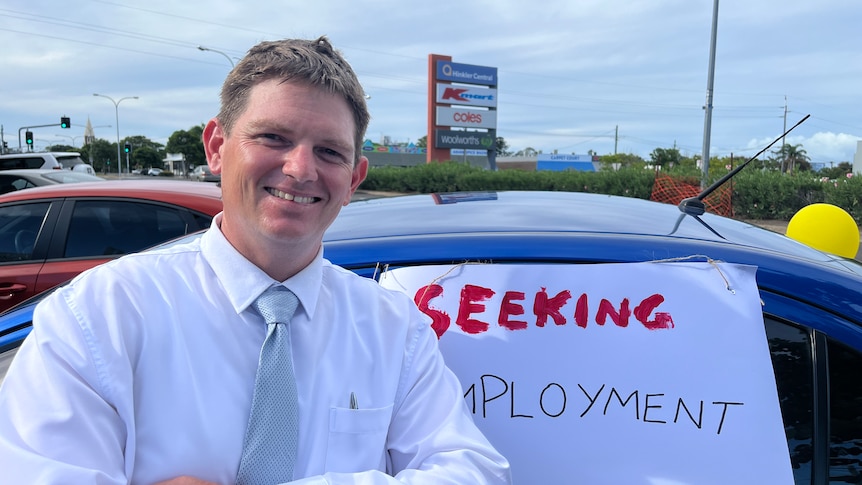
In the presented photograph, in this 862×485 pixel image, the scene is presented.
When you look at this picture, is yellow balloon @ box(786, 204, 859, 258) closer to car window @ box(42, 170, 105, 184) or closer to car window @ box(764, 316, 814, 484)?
car window @ box(764, 316, 814, 484)

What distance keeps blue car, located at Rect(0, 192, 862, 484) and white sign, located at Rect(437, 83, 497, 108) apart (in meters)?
33.5

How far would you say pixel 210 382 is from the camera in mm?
1204

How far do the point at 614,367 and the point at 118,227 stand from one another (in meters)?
3.73

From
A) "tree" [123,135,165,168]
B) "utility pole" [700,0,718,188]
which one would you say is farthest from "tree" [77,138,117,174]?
"utility pole" [700,0,718,188]

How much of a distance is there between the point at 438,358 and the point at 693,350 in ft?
1.99

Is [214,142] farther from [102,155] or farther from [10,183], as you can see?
[102,155]

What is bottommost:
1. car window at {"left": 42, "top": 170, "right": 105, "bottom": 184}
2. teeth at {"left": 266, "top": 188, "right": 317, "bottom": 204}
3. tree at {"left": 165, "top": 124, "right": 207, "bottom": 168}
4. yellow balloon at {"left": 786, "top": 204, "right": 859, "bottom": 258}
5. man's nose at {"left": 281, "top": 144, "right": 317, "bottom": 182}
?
yellow balloon at {"left": 786, "top": 204, "right": 859, "bottom": 258}

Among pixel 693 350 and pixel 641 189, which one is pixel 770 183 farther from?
pixel 693 350

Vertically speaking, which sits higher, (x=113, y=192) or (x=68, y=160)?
(x=68, y=160)

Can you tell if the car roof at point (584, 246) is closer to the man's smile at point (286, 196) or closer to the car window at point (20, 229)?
the man's smile at point (286, 196)

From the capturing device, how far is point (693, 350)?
1.53 m

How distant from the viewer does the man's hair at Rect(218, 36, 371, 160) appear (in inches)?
52.3

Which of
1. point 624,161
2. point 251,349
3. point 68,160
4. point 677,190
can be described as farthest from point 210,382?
point 624,161

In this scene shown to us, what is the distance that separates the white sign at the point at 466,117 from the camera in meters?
34.9
